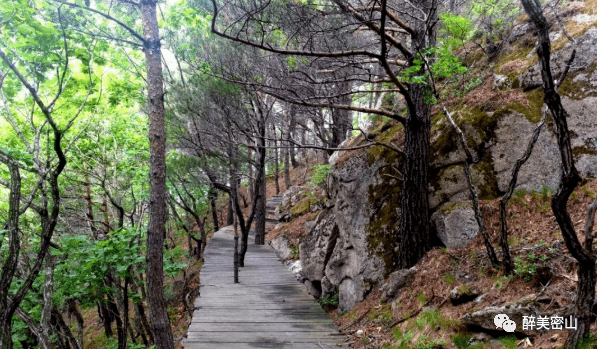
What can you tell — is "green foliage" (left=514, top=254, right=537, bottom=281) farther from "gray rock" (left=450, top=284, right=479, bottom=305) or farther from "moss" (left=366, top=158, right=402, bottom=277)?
"moss" (left=366, top=158, right=402, bottom=277)

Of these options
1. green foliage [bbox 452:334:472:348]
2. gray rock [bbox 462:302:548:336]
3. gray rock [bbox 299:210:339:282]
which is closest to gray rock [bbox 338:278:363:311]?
gray rock [bbox 299:210:339:282]

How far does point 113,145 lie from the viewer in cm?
981

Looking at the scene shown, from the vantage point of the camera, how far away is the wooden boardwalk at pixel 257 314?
5505 millimetres

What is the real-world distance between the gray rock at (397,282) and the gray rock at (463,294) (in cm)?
102

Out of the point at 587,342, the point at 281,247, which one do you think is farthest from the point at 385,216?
the point at 281,247

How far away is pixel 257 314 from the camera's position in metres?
6.66

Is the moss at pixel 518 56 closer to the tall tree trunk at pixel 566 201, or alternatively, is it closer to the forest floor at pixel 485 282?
the forest floor at pixel 485 282

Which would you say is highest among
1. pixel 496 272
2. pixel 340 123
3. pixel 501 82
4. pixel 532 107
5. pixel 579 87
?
pixel 340 123

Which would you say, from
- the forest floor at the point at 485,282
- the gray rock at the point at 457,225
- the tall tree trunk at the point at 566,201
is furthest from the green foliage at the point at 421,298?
the tall tree trunk at the point at 566,201

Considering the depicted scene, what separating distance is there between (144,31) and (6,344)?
14.3ft

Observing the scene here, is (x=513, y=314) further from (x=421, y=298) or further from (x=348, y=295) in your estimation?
(x=348, y=295)

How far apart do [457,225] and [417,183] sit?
83 cm

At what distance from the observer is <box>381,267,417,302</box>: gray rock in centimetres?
525

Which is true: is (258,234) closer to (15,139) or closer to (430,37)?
(15,139)
